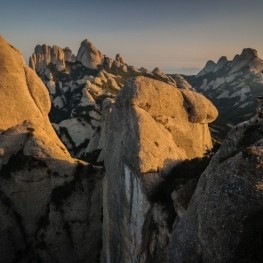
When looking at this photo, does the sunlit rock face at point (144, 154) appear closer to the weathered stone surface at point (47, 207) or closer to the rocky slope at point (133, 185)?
the rocky slope at point (133, 185)

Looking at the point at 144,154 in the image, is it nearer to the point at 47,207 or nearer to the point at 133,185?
the point at 133,185

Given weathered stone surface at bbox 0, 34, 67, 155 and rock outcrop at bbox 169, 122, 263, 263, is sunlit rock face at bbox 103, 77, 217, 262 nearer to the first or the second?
rock outcrop at bbox 169, 122, 263, 263

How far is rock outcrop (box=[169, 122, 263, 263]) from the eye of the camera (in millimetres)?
20312

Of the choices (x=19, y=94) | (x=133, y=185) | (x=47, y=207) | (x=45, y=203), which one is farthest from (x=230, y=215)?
(x=19, y=94)

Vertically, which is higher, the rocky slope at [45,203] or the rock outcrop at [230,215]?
the rock outcrop at [230,215]

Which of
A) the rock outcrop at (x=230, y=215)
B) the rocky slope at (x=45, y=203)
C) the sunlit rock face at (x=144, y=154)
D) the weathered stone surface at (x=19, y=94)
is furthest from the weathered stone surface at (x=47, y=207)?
the rock outcrop at (x=230, y=215)

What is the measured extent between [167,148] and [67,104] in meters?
158

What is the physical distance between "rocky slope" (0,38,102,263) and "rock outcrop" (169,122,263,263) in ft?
89.1

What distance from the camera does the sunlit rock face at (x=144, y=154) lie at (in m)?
35.2

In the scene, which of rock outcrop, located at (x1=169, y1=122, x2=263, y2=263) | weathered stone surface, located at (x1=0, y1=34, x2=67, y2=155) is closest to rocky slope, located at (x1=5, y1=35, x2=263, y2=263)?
rock outcrop, located at (x1=169, y1=122, x2=263, y2=263)

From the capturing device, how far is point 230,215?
21.6 metres

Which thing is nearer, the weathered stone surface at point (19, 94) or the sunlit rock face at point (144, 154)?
the sunlit rock face at point (144, 154)

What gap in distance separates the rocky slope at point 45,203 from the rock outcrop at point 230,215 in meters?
27.2

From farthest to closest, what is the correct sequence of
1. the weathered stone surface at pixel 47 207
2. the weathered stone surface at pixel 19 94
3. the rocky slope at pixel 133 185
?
1. the weathered stone surface at pixel 19 94
2. the weathered stone surface at pixel 47 207
3. the rocky slope at pixel 133 185
